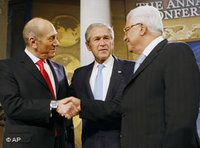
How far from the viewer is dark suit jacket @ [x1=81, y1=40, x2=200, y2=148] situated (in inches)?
59.4

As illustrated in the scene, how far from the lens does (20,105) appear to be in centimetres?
Result: 221

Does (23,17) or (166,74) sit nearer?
(166,74)

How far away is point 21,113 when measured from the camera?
7.25ft

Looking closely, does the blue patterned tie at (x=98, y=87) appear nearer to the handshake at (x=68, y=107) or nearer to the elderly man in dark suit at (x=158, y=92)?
the handshake at (x=68, y=107)

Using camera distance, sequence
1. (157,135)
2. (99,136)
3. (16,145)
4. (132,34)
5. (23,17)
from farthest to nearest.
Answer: (23,17), (99,136), (16,145), (132,34), (157,135)

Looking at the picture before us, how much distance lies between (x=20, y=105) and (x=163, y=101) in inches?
44.7

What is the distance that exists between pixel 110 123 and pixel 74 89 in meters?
0.54

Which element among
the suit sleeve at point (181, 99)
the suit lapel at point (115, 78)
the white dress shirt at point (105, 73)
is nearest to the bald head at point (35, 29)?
the white dress shirt at point (105, 73)

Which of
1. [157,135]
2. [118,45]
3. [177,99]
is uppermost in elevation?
[118,45]

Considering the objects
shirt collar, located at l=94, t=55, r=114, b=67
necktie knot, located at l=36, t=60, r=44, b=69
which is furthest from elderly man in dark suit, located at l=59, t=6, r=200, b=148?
necktie knot, located at l=36, t=60, r=44, b=69

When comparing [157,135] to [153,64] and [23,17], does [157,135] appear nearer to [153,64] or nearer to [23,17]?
[153,64]

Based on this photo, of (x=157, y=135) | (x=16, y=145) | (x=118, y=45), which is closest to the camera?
(x=157, y=135)

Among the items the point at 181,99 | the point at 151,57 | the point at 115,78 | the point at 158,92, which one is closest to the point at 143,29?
the point at 151,57

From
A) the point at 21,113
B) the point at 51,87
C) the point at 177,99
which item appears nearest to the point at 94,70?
the point at 51,87
